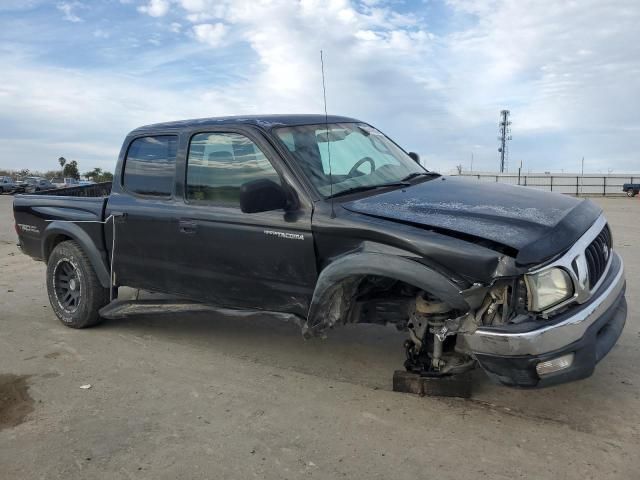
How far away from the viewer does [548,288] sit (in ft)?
10.6

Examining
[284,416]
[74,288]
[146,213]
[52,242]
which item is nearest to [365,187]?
[284,416]

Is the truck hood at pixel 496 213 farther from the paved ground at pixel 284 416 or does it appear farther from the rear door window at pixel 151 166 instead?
the rear door window at pixel 151 166

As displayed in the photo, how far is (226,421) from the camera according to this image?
3.70 meters

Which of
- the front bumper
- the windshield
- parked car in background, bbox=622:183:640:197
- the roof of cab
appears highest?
the roof of cab

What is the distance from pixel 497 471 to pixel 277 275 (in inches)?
75.7

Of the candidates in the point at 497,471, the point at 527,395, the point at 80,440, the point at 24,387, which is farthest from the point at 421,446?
the point at 24,387

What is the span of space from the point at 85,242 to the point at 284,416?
3.00 metres

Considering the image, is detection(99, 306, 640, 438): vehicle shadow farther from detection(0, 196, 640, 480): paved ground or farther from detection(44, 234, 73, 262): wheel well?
detection(44, 234, 73, 262): wheel well

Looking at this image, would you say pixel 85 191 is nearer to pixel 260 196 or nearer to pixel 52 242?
pixel 52 242

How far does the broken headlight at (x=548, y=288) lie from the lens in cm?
318

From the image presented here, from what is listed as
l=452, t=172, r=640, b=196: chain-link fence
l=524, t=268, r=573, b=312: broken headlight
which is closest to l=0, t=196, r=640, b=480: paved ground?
l=524, t=268, r=573, b=312: broken headlight

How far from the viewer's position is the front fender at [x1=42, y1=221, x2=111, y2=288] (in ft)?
18.3

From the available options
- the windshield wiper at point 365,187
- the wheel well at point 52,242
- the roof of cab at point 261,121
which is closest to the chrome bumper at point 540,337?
the windshield wiper at point 365,187

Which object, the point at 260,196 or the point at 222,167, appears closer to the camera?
the point at 260,196
